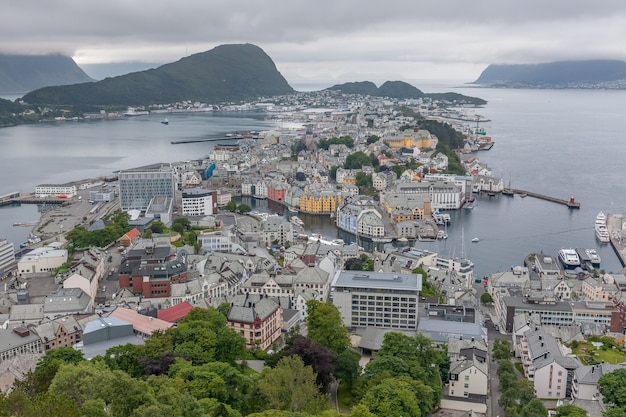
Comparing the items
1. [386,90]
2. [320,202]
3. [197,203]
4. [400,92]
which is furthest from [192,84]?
[197,203]

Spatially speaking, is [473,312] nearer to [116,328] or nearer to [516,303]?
[516,303]

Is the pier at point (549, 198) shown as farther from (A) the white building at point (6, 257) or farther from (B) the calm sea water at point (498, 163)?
(A) the white building at point (6, 257)

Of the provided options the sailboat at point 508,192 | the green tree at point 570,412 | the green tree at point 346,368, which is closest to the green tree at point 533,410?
the green tree at point 570,412

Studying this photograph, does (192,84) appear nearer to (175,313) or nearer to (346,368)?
(175,313)

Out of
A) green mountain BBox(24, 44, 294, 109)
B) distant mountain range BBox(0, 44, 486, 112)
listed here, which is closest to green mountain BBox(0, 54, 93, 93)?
distant mountain range BBox(0, 44, 486, 112)

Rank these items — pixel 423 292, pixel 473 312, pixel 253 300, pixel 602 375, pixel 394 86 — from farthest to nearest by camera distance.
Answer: pixel 394 86 → pixel 423 292 → pixel 473 312 → pixel 253 300 → pixel 602 375

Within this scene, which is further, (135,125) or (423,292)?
(135,125)

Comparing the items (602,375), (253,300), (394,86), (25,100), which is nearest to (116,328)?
(253,300)

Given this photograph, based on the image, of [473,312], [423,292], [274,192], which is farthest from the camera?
[274,192]
